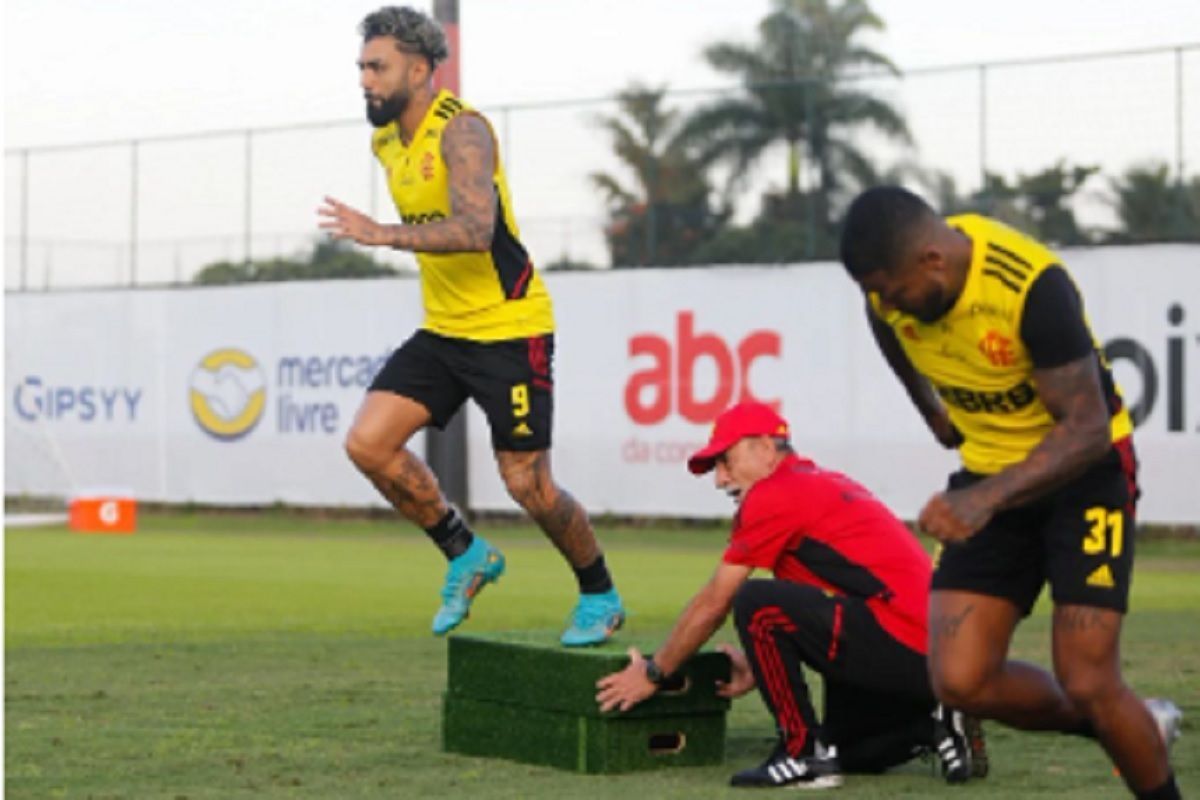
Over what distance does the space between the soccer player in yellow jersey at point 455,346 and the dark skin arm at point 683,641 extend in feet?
2.73

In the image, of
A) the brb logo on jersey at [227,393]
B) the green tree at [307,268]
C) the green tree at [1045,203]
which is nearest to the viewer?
the green tree at [1045,203]

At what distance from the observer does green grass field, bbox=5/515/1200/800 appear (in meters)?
8.01

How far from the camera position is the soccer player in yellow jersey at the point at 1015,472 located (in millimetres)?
6113

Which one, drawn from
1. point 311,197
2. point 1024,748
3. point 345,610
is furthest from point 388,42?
point 311,197

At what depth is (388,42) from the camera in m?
9.12

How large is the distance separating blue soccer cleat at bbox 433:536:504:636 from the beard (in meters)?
1.69

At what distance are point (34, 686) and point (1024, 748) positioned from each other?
4.80 metres

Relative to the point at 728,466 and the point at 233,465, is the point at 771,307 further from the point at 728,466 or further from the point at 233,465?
the point at 728,466

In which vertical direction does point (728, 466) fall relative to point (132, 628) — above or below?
above

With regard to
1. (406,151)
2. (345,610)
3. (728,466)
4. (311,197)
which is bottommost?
(345,610)

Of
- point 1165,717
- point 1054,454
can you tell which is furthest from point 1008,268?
point 1165,717

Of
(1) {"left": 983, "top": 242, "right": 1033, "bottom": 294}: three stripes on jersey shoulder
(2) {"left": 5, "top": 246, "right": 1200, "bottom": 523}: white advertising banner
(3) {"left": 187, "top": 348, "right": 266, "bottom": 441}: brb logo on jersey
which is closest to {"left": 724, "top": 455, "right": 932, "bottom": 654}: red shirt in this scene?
(1) {"left": 983, "top": 242, "right": 1033, "bottom": 294}: three stripes on jersey shoulder

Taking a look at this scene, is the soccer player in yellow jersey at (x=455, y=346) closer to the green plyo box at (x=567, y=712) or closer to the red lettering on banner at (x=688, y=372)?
the green plyo box at (x=567, y=712)

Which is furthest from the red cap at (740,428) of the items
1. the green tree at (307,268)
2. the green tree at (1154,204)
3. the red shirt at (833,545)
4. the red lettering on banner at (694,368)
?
the green tree at (307,268)
